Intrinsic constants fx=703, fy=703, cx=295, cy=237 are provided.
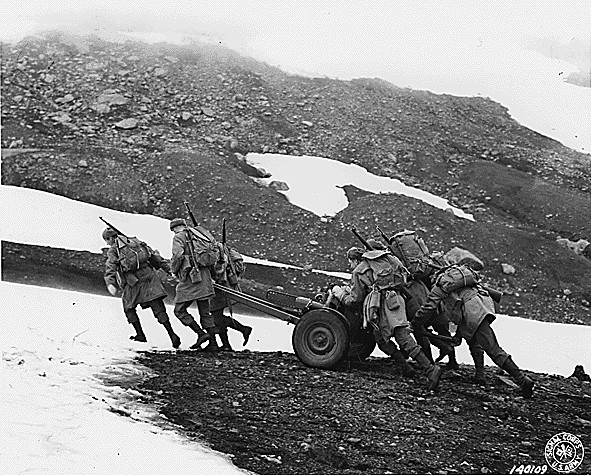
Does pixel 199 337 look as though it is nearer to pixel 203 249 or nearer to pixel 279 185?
pixel 203 249

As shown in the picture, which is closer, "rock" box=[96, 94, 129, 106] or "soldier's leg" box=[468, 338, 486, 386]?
"soldier's leg" box=[468, 338, 486, 386]

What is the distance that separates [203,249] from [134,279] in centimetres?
97

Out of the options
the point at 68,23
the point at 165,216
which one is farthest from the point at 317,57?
the point at 165,216

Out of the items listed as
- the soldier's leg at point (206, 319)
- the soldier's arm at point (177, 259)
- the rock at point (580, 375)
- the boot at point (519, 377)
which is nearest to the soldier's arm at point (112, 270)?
the soldier's arm at point (177, 259)

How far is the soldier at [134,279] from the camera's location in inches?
357

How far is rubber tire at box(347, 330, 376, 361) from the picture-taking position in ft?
27.3

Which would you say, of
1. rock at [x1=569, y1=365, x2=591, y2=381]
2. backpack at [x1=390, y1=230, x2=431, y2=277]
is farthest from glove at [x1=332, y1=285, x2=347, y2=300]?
rock at [x1=569, y1=365, x2=591, y2=381]

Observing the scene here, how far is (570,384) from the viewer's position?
29.2 feet

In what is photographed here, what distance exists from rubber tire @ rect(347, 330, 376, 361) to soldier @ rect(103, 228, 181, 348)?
7.59 ft

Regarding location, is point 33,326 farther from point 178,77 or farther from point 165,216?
point 178,77

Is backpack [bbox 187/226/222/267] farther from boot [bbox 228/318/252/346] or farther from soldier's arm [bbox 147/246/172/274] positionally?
boot [bbox 228/318/252/346]

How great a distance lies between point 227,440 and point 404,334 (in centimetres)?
266

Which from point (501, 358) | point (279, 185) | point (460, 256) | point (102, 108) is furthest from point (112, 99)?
point (501, 358)

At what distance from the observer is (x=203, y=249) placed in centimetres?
920
